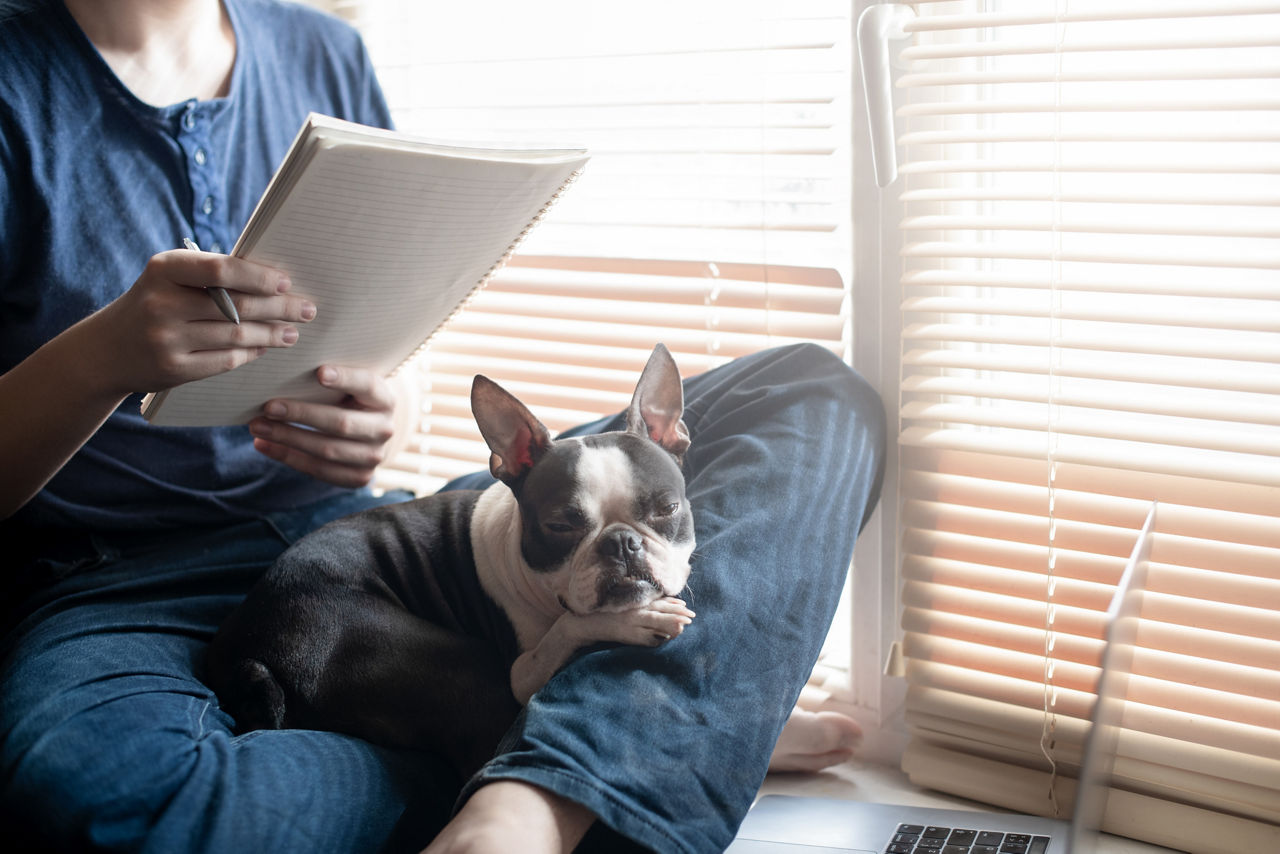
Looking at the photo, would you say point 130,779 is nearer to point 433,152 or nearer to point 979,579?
point 433,152

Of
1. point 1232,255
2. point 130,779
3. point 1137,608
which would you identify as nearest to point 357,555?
point 130,779

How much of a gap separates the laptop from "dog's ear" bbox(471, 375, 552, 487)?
1.56 ft

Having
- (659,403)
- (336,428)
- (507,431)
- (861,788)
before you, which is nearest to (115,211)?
(336,428)

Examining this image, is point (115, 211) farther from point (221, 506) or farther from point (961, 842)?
point (961, 842)

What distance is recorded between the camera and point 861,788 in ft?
4.43

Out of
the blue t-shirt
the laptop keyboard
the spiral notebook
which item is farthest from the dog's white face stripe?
the blue t-shirt

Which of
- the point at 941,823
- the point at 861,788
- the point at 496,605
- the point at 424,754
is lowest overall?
the point at 861,788

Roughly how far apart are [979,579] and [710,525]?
471mm

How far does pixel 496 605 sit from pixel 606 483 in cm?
17

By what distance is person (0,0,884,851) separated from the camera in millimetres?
812

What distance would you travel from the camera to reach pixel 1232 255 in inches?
42.1

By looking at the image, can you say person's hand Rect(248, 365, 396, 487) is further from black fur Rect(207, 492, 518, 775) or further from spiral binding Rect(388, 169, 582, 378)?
black fur Rect(207, 492, 518, 775)

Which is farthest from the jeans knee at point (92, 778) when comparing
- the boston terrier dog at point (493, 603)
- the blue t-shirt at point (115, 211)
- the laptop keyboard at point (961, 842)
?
the laptop keyboard at point (961, 842)

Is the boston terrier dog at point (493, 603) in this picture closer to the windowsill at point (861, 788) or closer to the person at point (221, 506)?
the person at point (221, 506)
